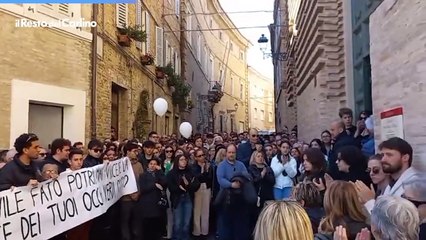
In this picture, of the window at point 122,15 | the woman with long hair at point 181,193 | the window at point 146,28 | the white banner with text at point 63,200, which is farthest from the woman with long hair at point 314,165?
the window at point 146,28

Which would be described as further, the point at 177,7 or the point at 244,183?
the point at 177,7

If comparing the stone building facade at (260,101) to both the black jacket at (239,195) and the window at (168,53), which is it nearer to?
the window at (168,53)

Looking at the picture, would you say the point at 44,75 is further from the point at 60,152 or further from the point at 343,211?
the point at 343,211

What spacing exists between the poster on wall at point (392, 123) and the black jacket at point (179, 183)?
3523mm

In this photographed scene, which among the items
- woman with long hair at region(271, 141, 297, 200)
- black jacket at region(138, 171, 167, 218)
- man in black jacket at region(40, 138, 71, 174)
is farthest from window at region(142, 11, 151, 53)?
man in black jacket at region(40, 138, 71, 174)

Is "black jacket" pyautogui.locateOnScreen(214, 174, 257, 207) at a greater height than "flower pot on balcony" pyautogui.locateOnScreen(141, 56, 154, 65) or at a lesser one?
lesser

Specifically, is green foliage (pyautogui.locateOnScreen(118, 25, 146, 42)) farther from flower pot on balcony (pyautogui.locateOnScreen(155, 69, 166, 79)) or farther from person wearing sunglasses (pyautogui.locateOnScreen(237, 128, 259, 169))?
person wearing sunglasses (pyautogui.locateOnScreen(237, 128, 259, 169))

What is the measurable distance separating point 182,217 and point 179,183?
2.40ft

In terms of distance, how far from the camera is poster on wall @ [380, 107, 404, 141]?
6.13 meters

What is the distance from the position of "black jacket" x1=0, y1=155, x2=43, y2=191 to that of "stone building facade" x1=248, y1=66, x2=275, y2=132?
5399cm

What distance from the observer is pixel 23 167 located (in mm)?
6027

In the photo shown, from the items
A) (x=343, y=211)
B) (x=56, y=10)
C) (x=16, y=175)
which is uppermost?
(x=56, y=10)

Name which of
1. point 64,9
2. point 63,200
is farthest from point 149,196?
point 64,9

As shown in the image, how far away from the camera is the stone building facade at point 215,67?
33.2 meters
